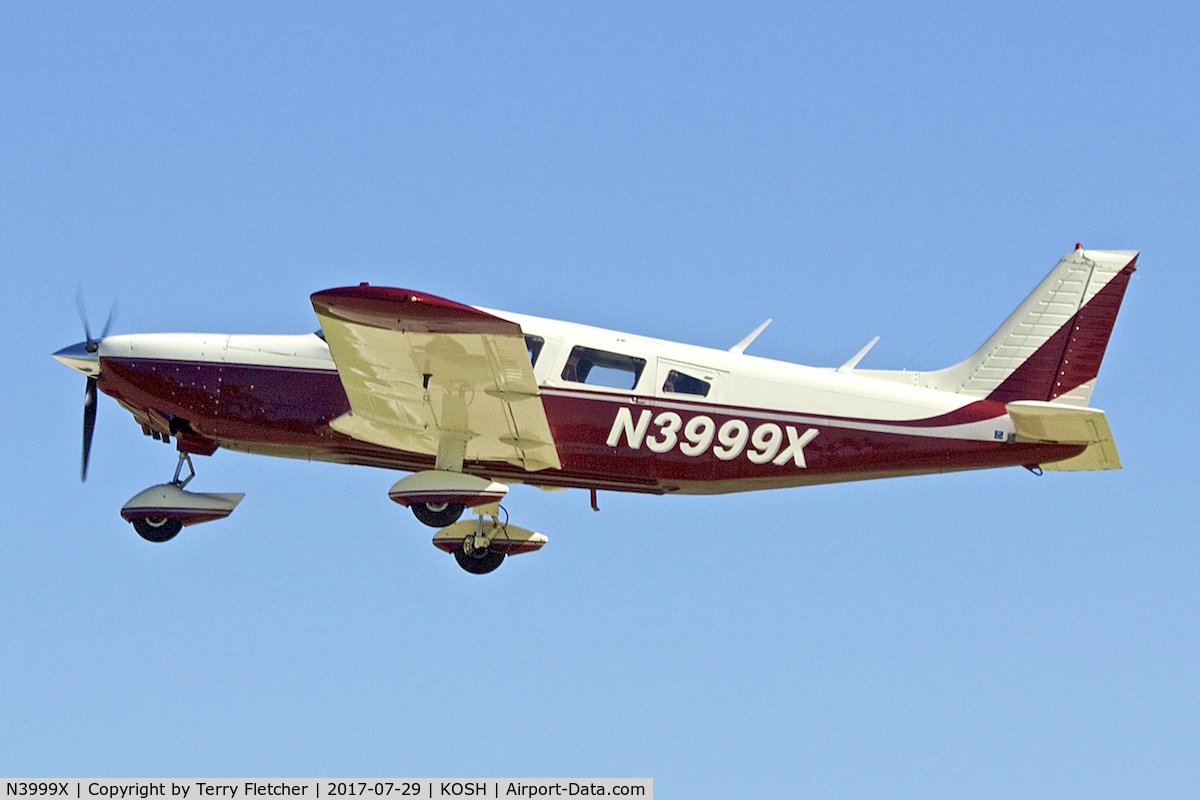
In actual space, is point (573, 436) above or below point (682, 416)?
below

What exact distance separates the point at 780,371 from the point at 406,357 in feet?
12.7

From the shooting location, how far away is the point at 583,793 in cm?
1595

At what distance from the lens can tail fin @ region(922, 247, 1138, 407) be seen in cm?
1861

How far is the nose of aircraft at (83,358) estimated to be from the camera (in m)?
19.0

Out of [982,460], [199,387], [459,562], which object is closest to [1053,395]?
[982,460]

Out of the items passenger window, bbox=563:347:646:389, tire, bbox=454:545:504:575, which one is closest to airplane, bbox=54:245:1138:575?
passenger window, bbox=563:347:646:389

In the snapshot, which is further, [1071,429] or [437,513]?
[437,513]

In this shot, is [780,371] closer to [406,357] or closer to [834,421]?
[834,421]

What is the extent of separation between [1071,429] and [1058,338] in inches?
52.1

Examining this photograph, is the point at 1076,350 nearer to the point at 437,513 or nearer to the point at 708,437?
the point at 708,437

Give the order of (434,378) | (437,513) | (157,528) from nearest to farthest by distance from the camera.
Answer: (434,378) < (437,513) < (157,528)

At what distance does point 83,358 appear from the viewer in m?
19.0

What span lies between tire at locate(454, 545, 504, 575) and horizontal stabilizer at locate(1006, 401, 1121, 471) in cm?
572

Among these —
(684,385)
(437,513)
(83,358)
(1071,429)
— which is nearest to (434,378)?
(437,513)
